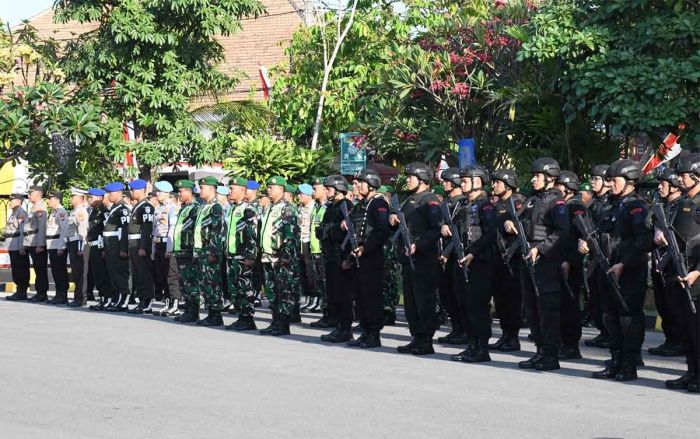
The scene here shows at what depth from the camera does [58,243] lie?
2028 cm


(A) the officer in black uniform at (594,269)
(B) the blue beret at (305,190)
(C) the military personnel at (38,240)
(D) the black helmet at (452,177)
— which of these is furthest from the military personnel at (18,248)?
(A) the officer in black uniform at (594,269)

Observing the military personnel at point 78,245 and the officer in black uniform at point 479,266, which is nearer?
the officer in black uniform at point 479,266

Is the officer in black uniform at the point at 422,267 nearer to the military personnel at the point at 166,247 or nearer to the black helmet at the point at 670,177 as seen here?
the black helmet at the point at 670,177

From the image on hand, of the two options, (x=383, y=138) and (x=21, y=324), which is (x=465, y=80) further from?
(x=21, y=324)

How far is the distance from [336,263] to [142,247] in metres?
4.76

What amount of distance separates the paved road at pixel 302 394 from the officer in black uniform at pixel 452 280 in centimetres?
64

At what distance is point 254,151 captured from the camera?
25.3 meters

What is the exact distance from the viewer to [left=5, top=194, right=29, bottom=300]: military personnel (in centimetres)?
2139

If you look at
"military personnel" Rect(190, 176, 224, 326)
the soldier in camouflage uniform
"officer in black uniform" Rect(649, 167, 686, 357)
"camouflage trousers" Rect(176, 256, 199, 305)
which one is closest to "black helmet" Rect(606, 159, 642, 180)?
"officer in black uniform" Rect(649, 167, 686, 357)

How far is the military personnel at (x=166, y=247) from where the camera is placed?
17.9 metres

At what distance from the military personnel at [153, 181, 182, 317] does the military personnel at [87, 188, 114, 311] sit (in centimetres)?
85

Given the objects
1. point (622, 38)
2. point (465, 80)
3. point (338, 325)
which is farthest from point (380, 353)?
point (465, 80)

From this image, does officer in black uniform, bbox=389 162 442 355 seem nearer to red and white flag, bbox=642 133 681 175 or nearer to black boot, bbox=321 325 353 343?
black boot, bbox=321 325 353 343

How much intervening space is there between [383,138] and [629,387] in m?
12.7
